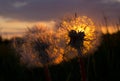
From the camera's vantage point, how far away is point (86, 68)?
7.86m

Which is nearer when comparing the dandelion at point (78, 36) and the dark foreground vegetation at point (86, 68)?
the dandelion at point (78, 36)

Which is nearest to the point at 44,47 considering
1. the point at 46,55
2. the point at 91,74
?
the point at 46,55

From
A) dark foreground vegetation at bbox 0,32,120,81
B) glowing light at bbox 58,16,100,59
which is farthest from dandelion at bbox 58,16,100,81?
dark foreground vegetation at bbox 0,32,120,81

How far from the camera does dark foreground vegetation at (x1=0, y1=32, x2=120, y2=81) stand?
24.7ft

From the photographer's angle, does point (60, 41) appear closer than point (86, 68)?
Yes

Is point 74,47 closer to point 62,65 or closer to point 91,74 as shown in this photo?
point 91,74

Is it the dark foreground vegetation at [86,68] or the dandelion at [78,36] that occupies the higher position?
the dandelion at [78,36]

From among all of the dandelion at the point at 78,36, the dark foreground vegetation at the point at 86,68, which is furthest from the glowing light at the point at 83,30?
the dark foreground vegetation at the point at 86,68

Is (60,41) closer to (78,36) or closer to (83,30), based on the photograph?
(78,36)

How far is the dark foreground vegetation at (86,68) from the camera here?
7527 millimetres

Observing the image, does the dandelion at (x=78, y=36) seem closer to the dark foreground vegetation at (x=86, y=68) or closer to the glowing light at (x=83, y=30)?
the glowing light at (x=83, y=30)

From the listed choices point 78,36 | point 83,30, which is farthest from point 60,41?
point 83,30

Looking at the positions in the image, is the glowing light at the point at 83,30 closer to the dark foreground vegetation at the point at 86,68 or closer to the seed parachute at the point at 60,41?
the seed parachute at the point at 60,41

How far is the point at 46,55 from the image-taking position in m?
3.69
